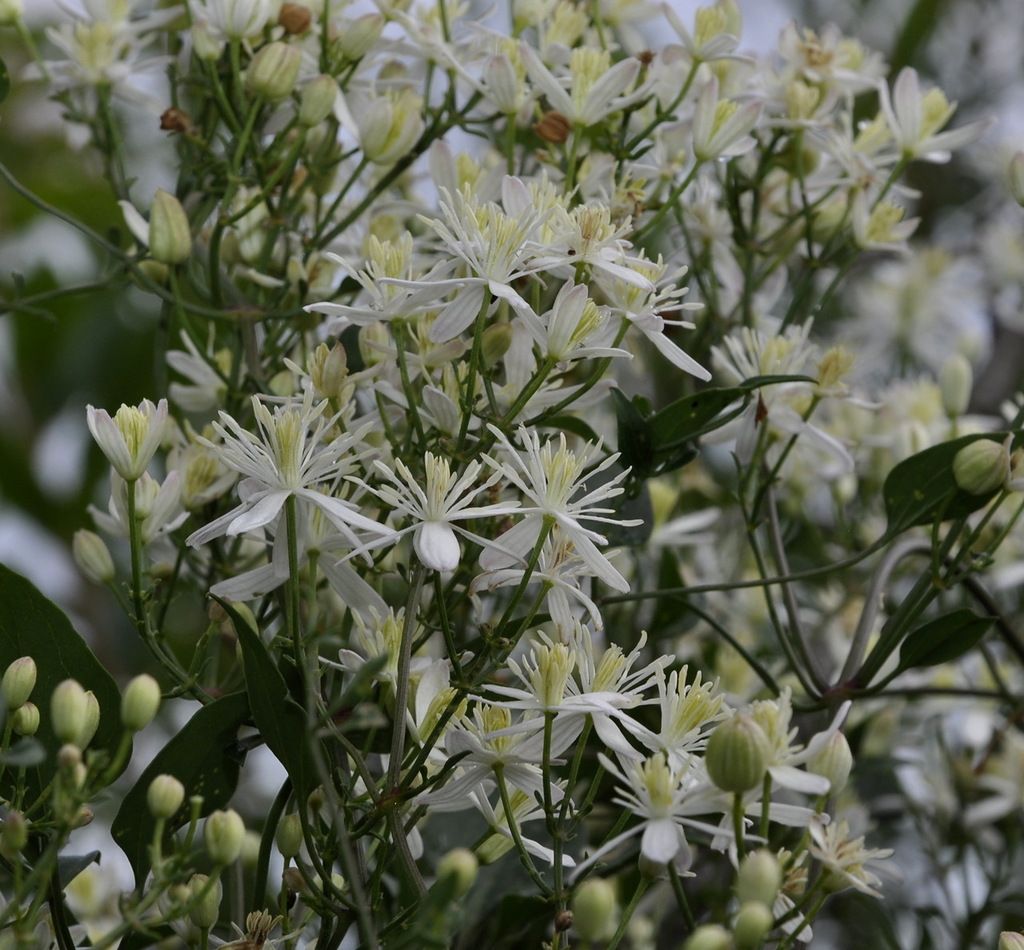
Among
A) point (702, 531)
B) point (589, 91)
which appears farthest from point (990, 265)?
point (589, 91)

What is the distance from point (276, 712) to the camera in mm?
549

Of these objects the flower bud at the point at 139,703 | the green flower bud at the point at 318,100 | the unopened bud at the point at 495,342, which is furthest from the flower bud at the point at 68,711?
the green flower bud at the point at 318,100

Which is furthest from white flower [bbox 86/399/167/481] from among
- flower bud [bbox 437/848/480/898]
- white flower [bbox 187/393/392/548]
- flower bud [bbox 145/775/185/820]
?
flower bud [bbox 437/848/480/898]

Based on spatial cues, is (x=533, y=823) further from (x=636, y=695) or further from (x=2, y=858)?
(x=2, y=858)

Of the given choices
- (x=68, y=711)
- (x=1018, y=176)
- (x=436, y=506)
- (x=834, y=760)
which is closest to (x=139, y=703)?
(x=68, y=711)

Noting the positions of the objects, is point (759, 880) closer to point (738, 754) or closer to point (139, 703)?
point (738, 754)

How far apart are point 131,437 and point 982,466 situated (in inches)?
16.4

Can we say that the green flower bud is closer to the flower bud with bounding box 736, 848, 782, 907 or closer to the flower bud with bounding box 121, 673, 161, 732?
the flower bud with bounding box 121, 673, 161, 732

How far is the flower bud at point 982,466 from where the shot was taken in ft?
2.18

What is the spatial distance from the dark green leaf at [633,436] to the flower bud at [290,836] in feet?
0.78

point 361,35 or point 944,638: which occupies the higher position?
point 361,35

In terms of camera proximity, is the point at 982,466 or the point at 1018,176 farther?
the point at 1018,176

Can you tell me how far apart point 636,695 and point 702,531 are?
2.12ft

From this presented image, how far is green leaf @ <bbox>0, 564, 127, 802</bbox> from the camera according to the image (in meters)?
0.59
